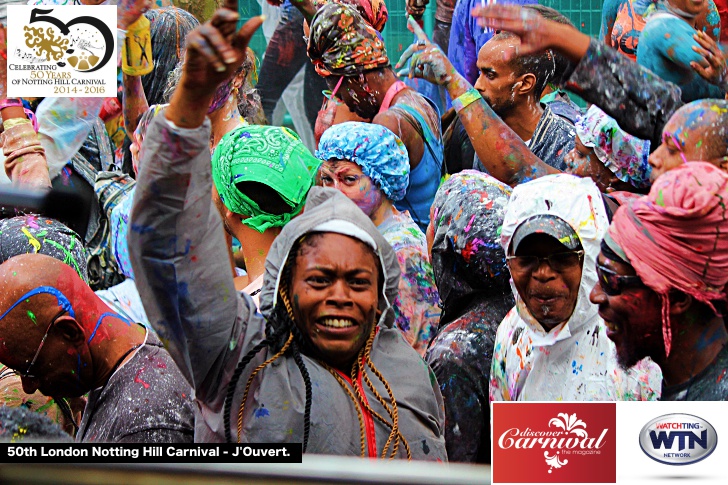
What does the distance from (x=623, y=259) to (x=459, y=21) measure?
1426 mm

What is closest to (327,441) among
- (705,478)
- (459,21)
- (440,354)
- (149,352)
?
(149,352)

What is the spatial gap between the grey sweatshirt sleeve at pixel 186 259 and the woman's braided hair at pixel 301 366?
5cm

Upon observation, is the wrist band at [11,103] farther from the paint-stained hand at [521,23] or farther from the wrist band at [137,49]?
the paint-stained hand at [521,23]

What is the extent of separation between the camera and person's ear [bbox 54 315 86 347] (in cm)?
232

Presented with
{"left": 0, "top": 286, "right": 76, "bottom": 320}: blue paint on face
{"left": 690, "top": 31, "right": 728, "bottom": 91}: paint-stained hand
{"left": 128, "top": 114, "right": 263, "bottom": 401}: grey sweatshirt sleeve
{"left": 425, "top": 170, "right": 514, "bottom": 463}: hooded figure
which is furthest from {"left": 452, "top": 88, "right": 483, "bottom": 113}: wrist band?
{"left": 0, "top": 286, "right": 76, "bottom": 320}: blue paint on face

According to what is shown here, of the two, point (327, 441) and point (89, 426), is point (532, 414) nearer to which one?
point (327, 441)

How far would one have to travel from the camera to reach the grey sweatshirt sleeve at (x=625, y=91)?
264 cm

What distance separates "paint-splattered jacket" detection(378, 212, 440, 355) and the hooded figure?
0.03 meters

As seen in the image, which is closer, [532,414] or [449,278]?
[532,414]

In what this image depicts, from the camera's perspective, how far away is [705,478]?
8.67ft

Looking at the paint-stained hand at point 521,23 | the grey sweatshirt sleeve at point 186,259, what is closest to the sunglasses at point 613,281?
the paint-stained hand at point 521,23

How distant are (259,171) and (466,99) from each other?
684 millimetres
